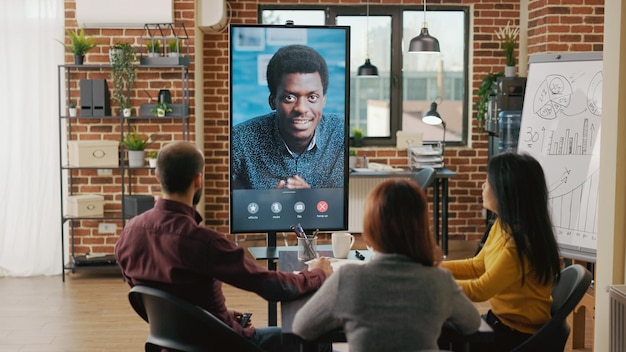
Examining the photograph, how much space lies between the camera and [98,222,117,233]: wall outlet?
277 inches

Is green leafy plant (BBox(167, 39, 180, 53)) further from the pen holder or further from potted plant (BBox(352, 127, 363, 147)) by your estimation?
the pen holder

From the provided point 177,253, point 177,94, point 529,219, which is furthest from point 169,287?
point 177,94

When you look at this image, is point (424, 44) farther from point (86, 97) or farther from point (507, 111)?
point (86, 97)

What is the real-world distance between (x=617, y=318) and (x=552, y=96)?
205 cm

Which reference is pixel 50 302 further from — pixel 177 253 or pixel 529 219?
pixel 529 219

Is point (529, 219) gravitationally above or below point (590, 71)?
below

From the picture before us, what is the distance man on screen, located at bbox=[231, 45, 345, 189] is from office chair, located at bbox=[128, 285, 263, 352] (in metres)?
1.39

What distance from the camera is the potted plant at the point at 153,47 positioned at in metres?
6.83

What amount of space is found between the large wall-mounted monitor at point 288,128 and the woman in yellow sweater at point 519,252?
1287mm

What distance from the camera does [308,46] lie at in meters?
4.06

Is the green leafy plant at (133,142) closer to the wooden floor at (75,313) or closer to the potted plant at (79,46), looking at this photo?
the potted plant at (79,46)

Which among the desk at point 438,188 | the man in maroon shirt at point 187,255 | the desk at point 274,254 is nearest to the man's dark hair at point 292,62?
the desk at point 274,254

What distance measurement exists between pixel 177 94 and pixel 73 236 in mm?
1516

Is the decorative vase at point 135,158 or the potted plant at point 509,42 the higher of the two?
the potted plant at point 509,42
